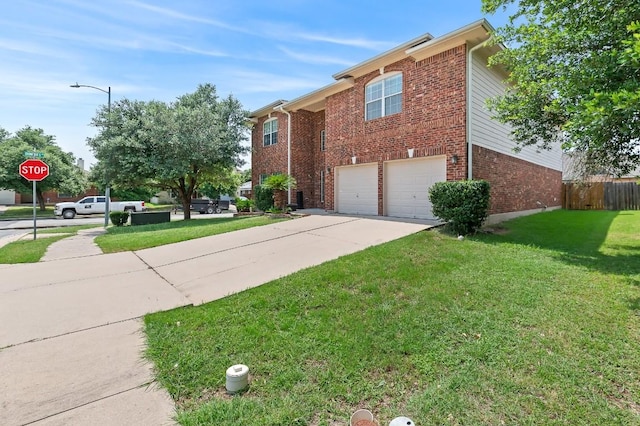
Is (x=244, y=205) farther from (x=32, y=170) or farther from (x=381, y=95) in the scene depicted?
(x=381, y=95)

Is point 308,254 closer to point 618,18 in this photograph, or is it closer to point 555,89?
point 555,89

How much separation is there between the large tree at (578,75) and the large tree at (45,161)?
97.9 ft

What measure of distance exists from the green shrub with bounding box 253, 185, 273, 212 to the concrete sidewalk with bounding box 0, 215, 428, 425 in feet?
16.4

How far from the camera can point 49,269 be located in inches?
252

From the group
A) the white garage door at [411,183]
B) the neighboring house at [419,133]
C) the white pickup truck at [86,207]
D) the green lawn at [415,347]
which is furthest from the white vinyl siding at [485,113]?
the white pickup truck at [86,207]

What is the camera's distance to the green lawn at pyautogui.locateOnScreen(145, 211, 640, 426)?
238 cm

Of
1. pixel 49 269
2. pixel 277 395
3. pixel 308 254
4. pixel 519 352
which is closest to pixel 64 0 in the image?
pixel 49 269

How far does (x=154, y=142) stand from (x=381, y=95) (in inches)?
415

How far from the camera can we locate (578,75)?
5.66m

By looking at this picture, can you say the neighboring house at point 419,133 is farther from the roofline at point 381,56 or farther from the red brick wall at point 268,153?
the red brick wall at point 268,153

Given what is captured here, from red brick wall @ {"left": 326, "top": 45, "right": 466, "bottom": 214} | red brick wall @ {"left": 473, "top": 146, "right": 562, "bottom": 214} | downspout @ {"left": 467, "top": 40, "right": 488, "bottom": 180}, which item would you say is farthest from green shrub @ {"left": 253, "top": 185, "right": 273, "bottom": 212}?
red brick wall @ {"left": 473, "top": 146, "right": 562, "bottom": 214}

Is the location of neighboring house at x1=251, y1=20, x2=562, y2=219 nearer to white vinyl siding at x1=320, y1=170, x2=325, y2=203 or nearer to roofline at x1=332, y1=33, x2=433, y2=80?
roofline at x1=332, y1=33, x2=433, y2=80

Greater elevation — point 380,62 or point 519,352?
point 380,62

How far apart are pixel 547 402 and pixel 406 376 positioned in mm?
1042
